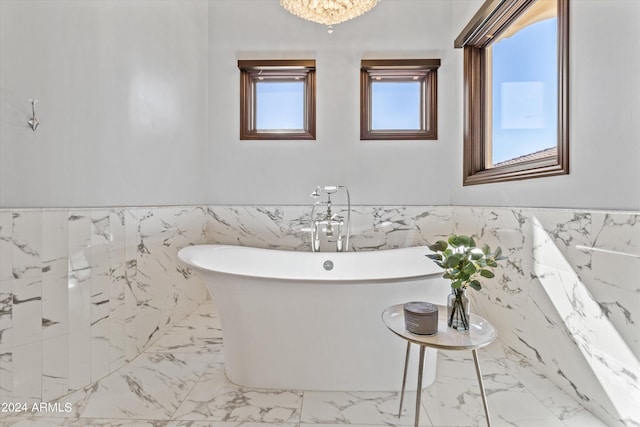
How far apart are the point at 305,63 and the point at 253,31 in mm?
530

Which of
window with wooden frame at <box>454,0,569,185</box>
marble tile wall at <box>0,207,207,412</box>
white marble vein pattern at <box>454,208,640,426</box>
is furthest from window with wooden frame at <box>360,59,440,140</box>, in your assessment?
marble tile wall at <box>0,207,207,412</box>

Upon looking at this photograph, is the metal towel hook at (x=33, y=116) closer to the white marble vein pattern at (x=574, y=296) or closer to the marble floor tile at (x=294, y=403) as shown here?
the marble floor tile at (x=294, y=403)

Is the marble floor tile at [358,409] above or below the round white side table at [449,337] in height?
below

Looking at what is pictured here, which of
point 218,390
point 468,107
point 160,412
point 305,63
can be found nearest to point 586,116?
point 468,107

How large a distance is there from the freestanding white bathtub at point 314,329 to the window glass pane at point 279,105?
1.52 metres

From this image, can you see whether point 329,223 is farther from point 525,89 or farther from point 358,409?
point 525,89

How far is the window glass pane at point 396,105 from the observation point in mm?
2648

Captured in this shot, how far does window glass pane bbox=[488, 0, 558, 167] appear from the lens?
64.1 inches

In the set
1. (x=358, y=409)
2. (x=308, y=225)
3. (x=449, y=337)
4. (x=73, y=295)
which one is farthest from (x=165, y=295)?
(x=449, y=337)

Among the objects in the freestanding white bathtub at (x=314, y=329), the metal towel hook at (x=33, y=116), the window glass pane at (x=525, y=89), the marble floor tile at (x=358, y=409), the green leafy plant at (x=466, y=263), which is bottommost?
the marble floor tile at (x=358, y=409)

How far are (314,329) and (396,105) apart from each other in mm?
2001

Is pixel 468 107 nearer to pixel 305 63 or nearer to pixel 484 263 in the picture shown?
pixel 305 63

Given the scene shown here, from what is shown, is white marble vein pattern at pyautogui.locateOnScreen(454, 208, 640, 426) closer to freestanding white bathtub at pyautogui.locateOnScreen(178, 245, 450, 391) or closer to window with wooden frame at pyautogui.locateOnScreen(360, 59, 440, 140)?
freestanding white bathtub at pyautogui.locateOnScreen(178, 245, 450, 391)

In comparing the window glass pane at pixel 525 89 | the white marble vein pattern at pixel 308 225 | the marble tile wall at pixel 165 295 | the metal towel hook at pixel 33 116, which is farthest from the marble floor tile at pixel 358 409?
the metal towel hook at pixel 33 116
